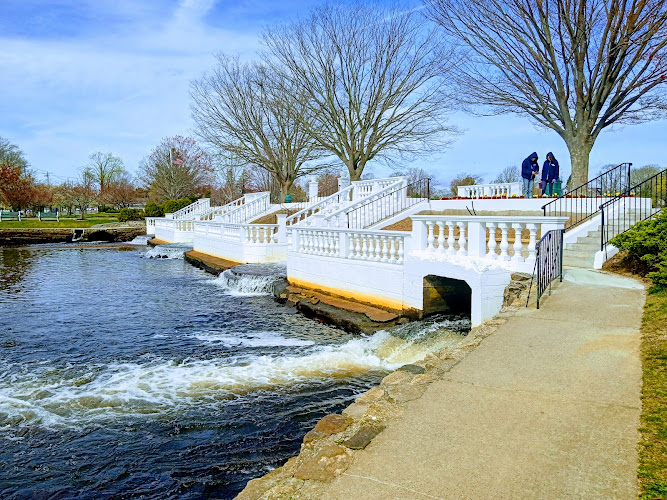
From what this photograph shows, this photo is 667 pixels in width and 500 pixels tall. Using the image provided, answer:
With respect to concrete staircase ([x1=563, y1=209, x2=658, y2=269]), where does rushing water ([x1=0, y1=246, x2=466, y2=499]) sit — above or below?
below

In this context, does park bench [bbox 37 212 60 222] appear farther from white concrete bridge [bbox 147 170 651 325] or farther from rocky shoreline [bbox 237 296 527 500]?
rocky shoreline [bbox 237 296 527 500]

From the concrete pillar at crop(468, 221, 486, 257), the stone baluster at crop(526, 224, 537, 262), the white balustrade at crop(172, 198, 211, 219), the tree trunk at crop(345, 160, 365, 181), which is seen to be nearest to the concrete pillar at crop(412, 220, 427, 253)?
the concrete pillar at crop(468, 221, 486, 257)

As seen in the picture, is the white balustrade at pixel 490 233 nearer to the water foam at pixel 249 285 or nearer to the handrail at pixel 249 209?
the water foam at pixel 249 285

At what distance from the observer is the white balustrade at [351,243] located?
9.98m

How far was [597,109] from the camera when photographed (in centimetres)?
1884

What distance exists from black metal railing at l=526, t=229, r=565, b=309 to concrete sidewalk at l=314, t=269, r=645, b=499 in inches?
56.9

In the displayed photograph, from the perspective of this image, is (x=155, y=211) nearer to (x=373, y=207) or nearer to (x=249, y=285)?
(x=373, y=207)

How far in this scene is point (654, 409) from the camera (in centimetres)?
343

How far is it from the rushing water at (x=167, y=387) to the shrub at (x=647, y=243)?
128 inches

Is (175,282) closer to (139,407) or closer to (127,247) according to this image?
(139,407)

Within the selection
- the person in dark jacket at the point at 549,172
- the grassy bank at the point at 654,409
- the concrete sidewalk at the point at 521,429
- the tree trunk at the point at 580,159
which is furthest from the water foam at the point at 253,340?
the tree trunk at the point at 580,159

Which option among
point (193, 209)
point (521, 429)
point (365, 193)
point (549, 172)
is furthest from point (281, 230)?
point (193, 209)

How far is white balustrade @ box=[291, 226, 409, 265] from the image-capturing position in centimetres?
998

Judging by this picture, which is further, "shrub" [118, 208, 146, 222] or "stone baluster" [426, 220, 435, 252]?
"shrub" [118, 208, 146, 222]
